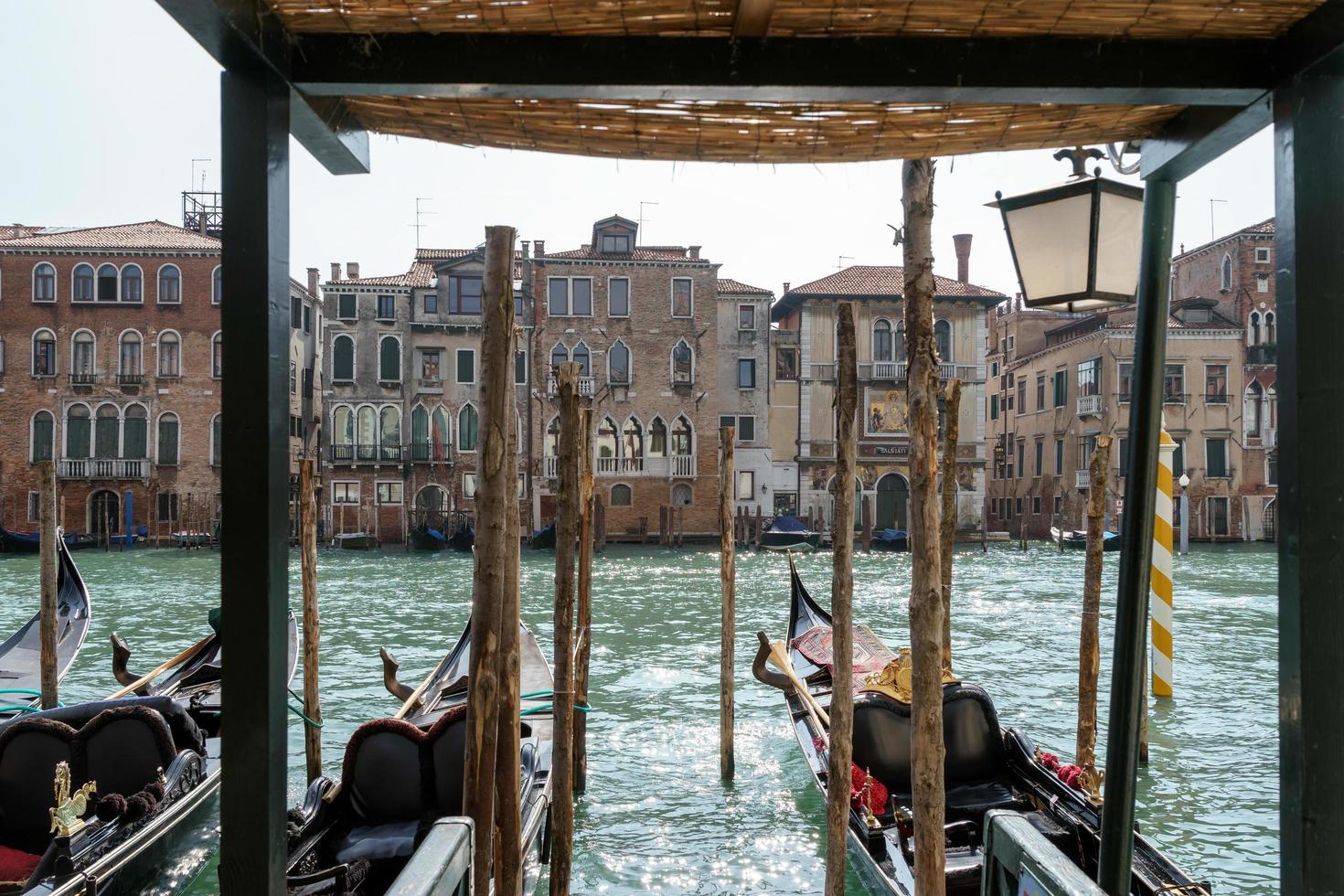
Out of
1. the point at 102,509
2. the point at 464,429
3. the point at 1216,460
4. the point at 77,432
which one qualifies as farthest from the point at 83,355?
the point at 1216,460

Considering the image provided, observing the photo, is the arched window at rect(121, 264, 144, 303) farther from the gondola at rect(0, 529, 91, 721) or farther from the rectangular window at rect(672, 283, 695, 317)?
the gondola at rect(0, 529, 91, 721)

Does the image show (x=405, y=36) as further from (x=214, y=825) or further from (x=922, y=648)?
(x=214, y=825)

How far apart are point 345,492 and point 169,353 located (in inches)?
182

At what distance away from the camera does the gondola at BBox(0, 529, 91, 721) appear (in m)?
5.88

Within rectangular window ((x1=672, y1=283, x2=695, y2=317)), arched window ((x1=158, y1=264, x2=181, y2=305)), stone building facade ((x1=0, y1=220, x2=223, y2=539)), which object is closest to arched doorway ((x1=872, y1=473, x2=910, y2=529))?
rectangular window ((x1=672, y1=283, x2=695, y2=317))

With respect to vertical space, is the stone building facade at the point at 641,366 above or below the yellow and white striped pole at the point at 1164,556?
above

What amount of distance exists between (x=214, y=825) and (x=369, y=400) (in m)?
19.0

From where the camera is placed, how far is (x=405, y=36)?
1.31 metres

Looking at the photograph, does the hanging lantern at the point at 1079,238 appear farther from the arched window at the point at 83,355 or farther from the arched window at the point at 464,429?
the arched window at the point at 83,355

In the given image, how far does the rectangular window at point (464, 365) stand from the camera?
22.8 m

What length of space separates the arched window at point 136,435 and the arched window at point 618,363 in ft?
32.3

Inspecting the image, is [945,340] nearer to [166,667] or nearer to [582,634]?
[582,634]

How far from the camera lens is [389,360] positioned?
22562 mm

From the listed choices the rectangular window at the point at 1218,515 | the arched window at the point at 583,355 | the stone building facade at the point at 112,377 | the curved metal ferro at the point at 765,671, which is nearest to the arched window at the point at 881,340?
the arched window at the point at 583,355
